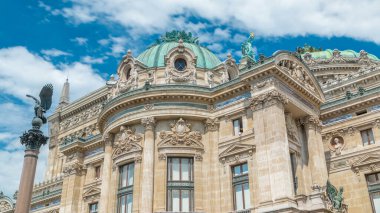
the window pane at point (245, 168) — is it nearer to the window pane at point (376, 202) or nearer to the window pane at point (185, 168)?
the window pane at point (185, 168)

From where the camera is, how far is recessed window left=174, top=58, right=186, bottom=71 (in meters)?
39.1

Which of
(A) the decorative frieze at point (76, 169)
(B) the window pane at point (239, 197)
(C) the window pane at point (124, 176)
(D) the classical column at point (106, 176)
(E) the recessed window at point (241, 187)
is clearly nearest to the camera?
(E) the recessed window at point (241, 187)

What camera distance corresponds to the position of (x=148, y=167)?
110ft

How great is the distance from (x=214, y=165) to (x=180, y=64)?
10.1 m

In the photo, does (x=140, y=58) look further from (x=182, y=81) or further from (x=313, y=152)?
Result: (x=313, y=152)

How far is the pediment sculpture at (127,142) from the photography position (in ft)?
116

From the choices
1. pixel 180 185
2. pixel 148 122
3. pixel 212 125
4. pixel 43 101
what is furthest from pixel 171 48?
pixel 43 101

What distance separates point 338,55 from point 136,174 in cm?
4279

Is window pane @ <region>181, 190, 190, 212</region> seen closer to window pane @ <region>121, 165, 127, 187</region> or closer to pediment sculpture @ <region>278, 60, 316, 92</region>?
window pane @ <region>121, 165, 127, 187</region>

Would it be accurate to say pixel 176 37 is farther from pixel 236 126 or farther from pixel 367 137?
pixel 367 137

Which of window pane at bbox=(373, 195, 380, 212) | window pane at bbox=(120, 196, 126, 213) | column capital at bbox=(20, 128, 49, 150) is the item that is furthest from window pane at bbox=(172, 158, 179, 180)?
window pane at bbox=(373, 195, 380, 212)

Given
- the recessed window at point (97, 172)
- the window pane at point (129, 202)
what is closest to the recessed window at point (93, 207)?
the recessed window at point (97, 172)

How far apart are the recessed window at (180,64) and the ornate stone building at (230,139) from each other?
0.29 ft

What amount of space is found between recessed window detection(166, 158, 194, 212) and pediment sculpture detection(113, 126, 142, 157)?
3125 mm
